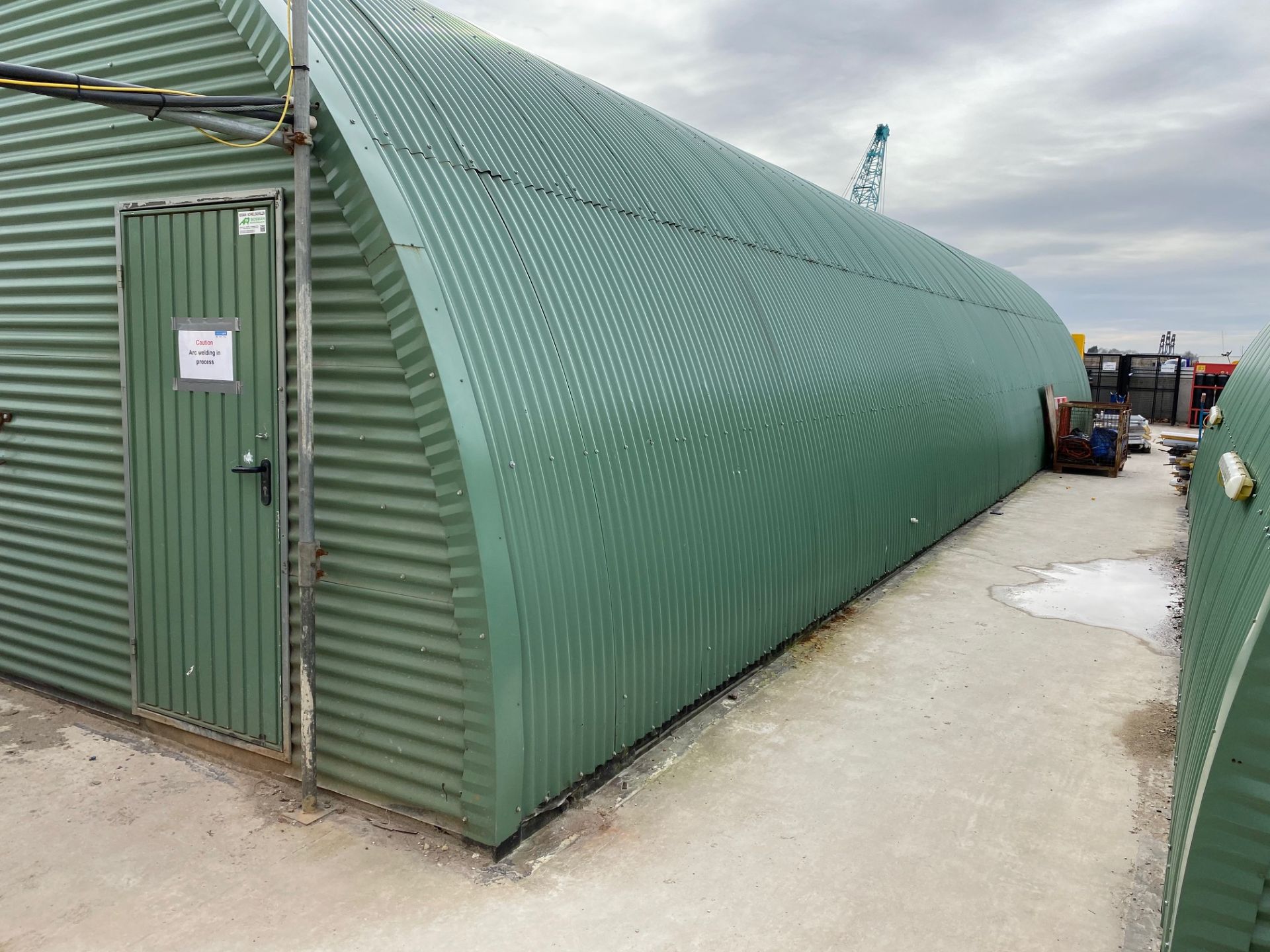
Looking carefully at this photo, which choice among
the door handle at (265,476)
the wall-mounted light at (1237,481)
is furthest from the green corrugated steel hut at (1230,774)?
the door handle at (265,476)

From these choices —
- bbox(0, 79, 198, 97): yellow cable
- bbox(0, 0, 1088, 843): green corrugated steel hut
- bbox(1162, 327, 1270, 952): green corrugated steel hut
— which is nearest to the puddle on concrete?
bbox(0, 0, 1088, 843): green corrugated steel hut

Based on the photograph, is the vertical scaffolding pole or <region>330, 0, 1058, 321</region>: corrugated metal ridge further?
<region>330, 0, 1058, 321</region>: corrugated metal ridge

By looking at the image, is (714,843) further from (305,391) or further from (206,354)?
(206,354)

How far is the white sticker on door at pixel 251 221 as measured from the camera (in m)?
4.64

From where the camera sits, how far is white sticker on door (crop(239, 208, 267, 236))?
4.64 metres

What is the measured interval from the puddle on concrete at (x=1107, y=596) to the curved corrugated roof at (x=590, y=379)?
164cm

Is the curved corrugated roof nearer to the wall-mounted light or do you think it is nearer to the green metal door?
the green metal door

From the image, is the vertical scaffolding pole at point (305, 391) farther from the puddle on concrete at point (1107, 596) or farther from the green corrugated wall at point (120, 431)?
the puddle on concrete at point (1107, 596)

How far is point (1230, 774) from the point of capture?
2.93 m

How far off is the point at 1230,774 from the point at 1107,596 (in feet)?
23.7

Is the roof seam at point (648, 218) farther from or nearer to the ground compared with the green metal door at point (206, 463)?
farther from the ground

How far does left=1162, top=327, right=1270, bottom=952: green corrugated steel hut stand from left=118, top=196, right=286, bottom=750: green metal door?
4.15m

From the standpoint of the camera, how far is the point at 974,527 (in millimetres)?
13023

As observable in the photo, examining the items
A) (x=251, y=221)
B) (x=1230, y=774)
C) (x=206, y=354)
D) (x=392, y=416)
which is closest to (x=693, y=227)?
(x=251, y=221)
